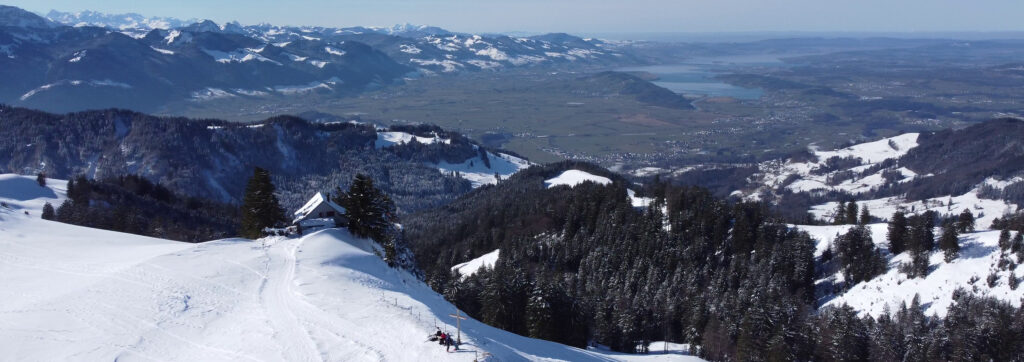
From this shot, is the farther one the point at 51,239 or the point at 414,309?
the point at 51,239

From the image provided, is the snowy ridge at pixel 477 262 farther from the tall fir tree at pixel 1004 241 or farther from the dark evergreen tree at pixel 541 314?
the tall fir tree at pixel 1004 241

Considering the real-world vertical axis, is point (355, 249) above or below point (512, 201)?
above

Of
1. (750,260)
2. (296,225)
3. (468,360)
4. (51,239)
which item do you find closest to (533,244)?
(750,260)

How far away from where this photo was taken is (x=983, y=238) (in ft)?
251

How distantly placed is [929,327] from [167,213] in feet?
366

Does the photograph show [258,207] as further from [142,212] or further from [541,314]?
[142,212]

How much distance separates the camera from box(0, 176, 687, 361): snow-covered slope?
27.9 metres

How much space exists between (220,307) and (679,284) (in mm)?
65289

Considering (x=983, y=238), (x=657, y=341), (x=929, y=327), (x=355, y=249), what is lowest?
(x=657, y=341)

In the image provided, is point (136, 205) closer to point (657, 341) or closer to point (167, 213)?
point (167, 213)

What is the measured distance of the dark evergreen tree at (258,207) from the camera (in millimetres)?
60625

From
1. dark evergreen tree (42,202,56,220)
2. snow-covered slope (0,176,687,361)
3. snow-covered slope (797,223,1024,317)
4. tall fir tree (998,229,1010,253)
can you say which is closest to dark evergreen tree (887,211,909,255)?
snow-covered slope (797,223,1024,317)

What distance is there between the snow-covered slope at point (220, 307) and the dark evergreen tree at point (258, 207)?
29.7ft

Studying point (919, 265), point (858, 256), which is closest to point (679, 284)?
point (858, 256)
